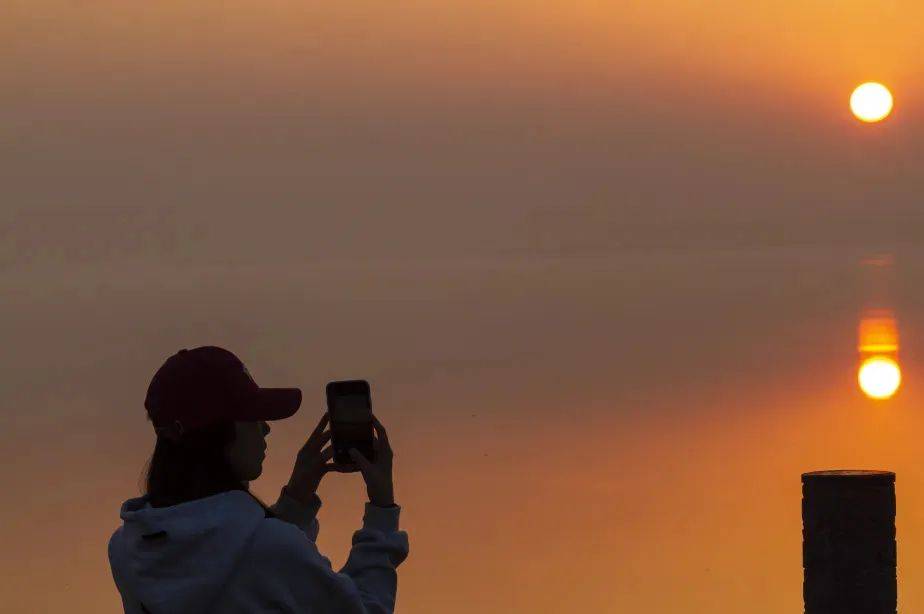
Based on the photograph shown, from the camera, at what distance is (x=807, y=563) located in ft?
17.2

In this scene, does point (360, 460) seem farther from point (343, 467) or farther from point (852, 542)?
point (852, 542)

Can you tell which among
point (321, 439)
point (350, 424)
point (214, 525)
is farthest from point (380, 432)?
point (214, 525)

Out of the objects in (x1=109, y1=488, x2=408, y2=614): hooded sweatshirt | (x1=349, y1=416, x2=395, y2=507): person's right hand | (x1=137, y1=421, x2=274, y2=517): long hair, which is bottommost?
(x1=109, y1=488, x2=408, y2=614): hooded sweatshirt

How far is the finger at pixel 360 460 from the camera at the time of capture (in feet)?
11.6

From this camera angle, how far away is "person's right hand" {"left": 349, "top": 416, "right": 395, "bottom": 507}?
3.49m

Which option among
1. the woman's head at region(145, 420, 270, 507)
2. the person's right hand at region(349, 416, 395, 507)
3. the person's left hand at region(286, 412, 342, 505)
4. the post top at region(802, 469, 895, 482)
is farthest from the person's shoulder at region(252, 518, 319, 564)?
the post top at region(802, 469, 895, 482)

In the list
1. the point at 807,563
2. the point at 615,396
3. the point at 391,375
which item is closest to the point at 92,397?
the point at 391,375

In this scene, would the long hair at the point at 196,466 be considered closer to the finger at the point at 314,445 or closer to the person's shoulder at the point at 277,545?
→ the person's shoulder at the point at 277,545

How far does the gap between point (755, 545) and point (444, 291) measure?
53.3 metres

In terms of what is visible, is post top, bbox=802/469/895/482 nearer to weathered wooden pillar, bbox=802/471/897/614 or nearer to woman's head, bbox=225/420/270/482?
weathered wooden pillar, bbox=802/471/897/614

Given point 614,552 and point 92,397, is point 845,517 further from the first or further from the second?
point 92,397

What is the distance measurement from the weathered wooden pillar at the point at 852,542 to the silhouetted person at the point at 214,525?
7.01 ft

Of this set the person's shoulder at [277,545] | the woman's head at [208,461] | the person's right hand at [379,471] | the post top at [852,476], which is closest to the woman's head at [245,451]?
the woman's head at [208,461]

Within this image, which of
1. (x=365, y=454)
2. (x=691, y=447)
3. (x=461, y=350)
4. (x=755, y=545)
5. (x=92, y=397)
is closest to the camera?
(x=365, y=454)
